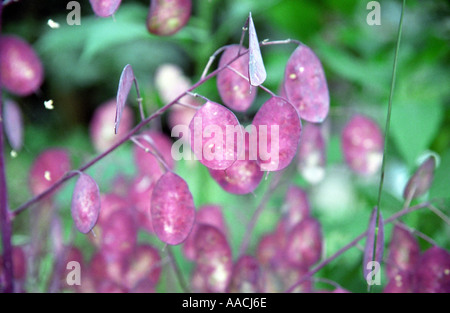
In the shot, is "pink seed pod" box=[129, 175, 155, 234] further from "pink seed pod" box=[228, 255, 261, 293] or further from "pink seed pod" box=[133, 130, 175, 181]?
"pink seed pod" box=[228, 255, 261, 293]

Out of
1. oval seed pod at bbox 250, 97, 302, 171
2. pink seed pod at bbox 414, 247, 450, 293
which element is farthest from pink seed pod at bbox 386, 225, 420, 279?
oval seed pod at bbox 250, 97, 302, 171

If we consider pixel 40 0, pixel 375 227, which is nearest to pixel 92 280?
pixel 375 227

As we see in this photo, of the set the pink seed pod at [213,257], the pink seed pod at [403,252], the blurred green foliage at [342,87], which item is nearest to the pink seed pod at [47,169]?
the blurred green foliage at [342,87]

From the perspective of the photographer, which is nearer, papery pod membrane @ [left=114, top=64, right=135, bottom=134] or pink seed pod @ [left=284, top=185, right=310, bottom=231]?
papery pod membrane @ [left=114, top=64, right=135, bottom=134]

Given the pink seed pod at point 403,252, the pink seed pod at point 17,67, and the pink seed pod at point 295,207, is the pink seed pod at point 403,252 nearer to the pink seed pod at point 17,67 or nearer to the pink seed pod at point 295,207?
the pink seed pod at point 295,207

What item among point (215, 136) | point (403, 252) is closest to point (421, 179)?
point (403, 252)
